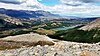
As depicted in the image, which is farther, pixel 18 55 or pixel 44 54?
pixel 18 55

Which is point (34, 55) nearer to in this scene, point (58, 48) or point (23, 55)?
point (23, 55)

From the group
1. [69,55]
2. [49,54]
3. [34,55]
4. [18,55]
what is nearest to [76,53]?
[69,55]

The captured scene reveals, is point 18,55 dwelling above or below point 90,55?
below

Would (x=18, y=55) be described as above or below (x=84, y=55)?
below

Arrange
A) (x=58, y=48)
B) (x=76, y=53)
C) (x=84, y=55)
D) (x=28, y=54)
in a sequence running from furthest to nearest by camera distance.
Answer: (x=58, y=48) < (x=28, y=54) < (x=76, y=53) < (x=84, y=55)

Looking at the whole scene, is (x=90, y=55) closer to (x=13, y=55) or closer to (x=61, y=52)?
(x=61, y=52)

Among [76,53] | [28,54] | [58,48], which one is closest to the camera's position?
[76,53]

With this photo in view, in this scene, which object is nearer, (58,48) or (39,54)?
(39,54)

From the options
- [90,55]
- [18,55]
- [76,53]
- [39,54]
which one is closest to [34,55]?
[39,54]

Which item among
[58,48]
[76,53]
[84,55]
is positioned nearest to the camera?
[84,55]
